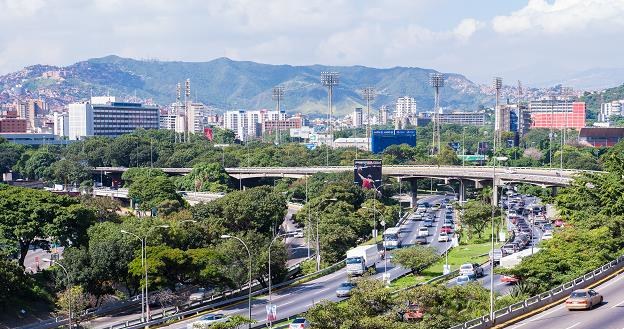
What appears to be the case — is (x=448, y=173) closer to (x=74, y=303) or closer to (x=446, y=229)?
(x=446, y=229)

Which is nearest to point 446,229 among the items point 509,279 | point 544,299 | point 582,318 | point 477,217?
point 477,217

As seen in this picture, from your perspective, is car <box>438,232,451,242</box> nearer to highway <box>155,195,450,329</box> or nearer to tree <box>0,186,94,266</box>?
highway <box>155,195,450,329</box>

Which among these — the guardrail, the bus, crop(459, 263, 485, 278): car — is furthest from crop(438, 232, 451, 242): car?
the guardrail

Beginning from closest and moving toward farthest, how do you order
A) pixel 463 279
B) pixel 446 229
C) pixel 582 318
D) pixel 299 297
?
pixel 582 318 < pixel 299 297 < pixel 463 279 < pixel 446 229

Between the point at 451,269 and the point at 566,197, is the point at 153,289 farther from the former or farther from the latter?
the point at 566,197

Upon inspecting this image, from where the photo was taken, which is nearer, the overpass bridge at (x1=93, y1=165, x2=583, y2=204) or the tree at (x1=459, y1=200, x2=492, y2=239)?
the tree at (x1=459, y1=200, x2=492, y2=239)

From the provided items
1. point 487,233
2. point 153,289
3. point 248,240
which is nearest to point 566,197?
point 487,233

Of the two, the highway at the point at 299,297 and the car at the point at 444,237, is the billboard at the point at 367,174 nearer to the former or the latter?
the car at the point at 444,237
